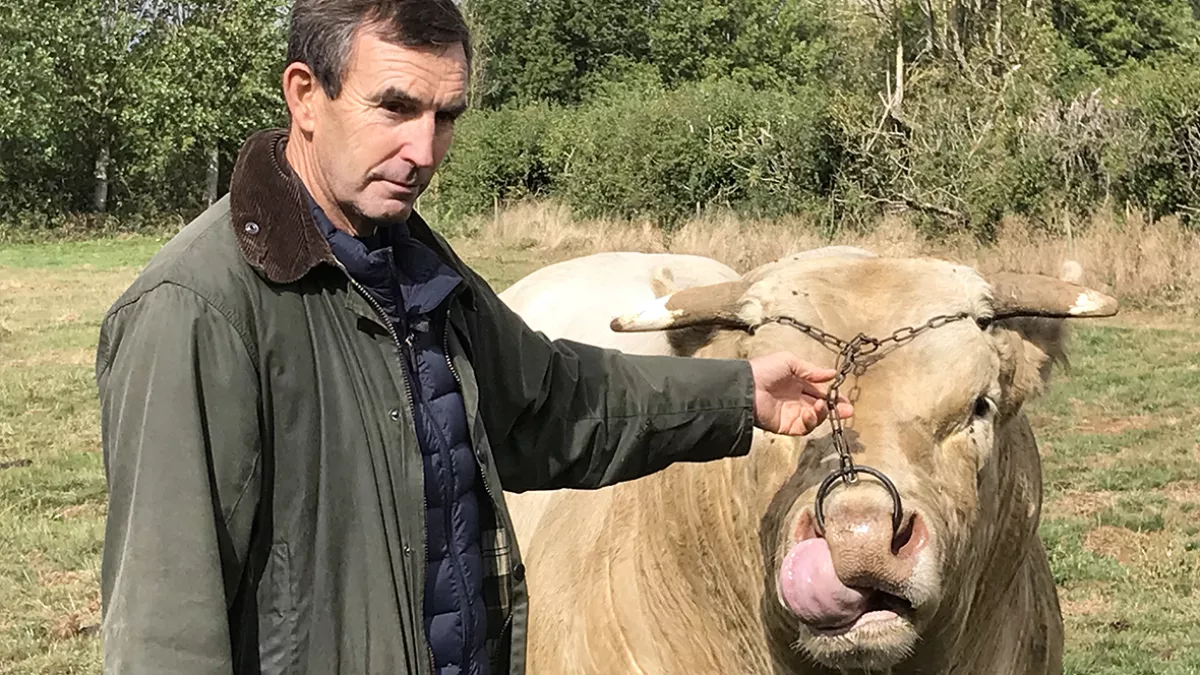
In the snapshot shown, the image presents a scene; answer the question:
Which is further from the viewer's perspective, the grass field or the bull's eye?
the grass field

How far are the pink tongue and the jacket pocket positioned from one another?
1.05m

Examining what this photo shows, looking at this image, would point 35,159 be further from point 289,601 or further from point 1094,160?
point 289,601

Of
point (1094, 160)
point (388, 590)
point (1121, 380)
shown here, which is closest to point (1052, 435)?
point (1121, 380)

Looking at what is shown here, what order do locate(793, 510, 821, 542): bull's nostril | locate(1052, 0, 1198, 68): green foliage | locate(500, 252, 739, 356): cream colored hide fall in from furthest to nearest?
locate(1052, 0, 1198, 68): green foliage, locate(500, 252, 739, 356): cream colored hide, locate(793, 510, 821, 542): bull's nostril

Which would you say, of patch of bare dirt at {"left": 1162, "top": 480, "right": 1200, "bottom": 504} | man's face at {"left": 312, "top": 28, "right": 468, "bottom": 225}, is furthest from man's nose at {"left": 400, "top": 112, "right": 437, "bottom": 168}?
patch of bare dirt at {"left": 1162, "top": 480, "right": 1200, "bottom": 504}

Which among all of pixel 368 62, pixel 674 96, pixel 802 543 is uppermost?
pixel 368 62

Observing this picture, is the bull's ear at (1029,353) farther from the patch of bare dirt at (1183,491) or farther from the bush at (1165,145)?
the bush at (1165,145)

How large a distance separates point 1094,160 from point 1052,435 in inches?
410

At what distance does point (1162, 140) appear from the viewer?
60.6 feet

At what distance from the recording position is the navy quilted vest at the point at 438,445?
94.3 inches

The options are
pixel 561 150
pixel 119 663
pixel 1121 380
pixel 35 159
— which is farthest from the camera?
pixel 35 159

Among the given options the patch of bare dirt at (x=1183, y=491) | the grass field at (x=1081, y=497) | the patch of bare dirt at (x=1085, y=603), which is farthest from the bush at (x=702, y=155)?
the patch of bare dirt at (x=1085, y=603)

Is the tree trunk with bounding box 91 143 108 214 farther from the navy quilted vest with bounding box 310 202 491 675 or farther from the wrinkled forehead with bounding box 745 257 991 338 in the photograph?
the navy quilted vest with bounding box 310 202 491 675

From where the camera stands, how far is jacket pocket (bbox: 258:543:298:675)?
7.11 feet
